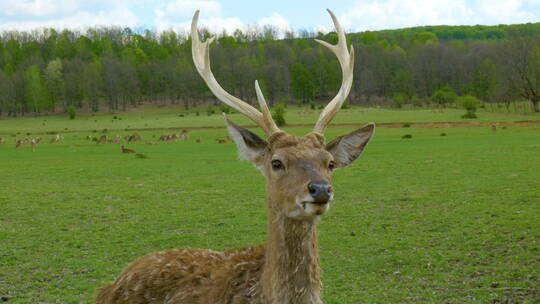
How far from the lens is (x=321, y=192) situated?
13.9ft

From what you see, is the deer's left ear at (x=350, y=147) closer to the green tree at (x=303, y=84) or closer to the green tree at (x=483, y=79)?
the green tree at (x=303, y=84)

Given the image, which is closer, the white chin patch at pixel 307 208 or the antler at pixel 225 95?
the white chin patch at pixel 307 208

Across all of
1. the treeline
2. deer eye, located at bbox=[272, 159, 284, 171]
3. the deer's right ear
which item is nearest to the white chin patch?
deer eye, located at bbox=[272, 159, 284, 171]

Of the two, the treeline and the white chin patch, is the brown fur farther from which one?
the treeline

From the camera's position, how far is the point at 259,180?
20922 mm

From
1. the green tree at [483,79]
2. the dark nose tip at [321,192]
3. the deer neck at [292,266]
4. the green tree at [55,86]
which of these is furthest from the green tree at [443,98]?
the dark nose tip at [321,192]

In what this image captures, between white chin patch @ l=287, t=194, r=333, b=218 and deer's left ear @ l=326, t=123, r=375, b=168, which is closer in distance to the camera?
white chin patch @ l=287, t=194, r=333, b=218

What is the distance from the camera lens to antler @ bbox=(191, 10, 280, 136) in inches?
218

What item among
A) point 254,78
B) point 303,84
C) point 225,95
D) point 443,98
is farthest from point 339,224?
point 303,84

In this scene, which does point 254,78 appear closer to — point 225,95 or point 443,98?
point 443,98

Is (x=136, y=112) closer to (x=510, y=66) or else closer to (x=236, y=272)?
(x=510, y=66)

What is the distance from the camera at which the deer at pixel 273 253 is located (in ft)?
15.1

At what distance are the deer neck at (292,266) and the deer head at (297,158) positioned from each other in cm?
17

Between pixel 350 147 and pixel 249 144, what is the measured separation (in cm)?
105
